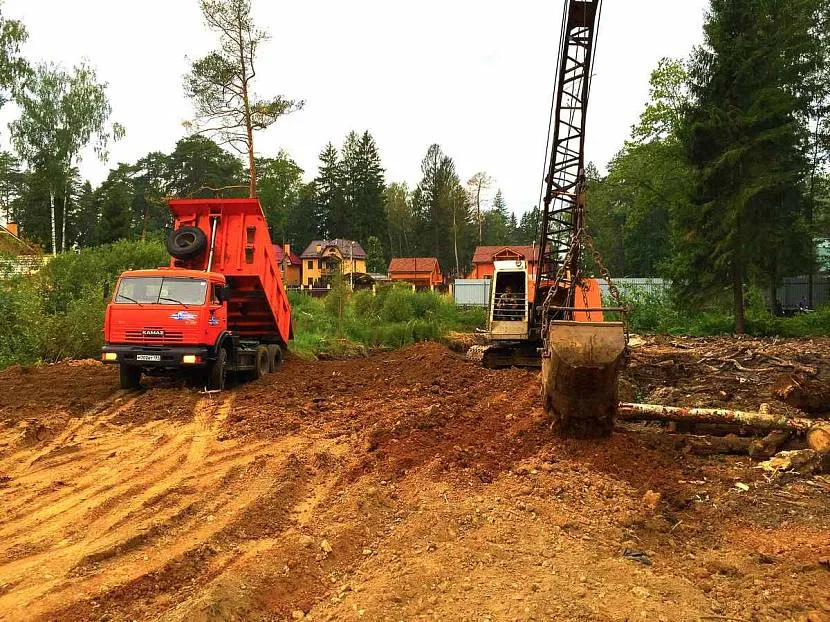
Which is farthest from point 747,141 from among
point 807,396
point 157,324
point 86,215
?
point 86,215

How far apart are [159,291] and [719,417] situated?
909 centimetres

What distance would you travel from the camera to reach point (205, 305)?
11.2 metres

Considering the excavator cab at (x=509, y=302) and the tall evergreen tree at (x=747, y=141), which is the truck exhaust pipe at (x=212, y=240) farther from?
the tall evergreen tree at (x=747, y=141)

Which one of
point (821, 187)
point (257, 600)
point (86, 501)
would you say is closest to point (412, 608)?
point (257, 600)

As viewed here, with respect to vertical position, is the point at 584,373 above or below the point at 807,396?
above

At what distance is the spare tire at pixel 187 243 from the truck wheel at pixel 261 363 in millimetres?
2457

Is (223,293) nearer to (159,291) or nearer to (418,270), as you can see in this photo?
(159,291)

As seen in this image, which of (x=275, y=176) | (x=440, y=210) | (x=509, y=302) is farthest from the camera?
(x=440, y=210)

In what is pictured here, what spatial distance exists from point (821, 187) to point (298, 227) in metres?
62.1

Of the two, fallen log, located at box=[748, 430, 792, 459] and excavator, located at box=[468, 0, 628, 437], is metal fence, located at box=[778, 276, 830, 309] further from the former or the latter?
fallen log, located at box=[748, 430, 792, 459]

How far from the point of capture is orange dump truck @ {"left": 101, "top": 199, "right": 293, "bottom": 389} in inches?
431

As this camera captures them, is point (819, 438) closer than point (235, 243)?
Yes

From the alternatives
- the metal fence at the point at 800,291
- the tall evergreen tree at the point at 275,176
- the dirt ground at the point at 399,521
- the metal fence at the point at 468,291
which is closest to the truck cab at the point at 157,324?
the dirt ground at the point at 399,521

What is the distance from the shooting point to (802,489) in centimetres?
574
